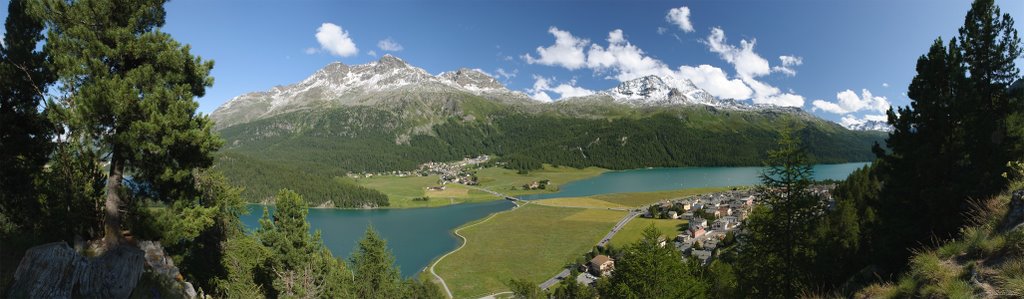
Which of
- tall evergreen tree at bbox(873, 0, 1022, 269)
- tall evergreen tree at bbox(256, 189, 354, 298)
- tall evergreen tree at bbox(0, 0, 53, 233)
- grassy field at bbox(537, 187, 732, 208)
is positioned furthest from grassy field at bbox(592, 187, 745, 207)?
tall evergreen tree at bbox(0, 0, 53, 233)

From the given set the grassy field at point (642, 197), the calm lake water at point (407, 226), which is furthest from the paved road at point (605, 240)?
the calm lake water at point (407, 226)

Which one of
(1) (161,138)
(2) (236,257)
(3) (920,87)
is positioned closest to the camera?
(1) (161,138)

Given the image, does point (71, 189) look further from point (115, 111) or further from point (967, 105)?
point (967, 105)

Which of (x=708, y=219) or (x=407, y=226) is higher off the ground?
(x=407, y=226)

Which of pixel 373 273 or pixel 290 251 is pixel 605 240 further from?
pixel 290 251

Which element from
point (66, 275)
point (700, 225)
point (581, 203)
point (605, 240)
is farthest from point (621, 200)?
point (66, 275)

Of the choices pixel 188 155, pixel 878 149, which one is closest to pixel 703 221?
pixel 878 149

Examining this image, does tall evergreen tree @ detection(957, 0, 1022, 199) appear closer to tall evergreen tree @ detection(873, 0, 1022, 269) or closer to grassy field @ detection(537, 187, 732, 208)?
tall evergreen tree @ detection(873, 0, 1022, 269)
